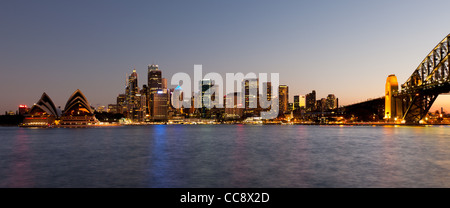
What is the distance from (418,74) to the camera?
347ft

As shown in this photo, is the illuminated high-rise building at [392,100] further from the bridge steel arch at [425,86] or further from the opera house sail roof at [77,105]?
the opera house sail roof at [77,105]

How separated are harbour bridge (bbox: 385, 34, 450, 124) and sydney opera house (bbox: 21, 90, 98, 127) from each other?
4862 inches

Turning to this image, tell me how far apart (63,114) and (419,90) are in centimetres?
14654

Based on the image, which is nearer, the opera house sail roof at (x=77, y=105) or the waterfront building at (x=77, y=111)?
the opera house sail roof at (x=77, y=105)

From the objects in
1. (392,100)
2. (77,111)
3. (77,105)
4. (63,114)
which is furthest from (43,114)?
(392,100)

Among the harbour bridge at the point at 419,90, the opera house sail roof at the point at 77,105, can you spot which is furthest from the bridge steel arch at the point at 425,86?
the opera house sail roof at the point at 77,105

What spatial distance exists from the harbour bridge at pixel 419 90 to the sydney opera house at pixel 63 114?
123 metres

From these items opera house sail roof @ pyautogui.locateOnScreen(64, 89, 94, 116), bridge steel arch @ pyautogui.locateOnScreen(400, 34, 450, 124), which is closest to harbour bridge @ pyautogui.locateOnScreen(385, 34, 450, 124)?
bridge steel arch @ pyautogui.locateOnScreen(400, 34, 450, 124)

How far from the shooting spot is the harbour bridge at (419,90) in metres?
93.4

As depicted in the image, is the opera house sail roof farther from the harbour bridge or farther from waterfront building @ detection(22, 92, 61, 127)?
the harbour bridge

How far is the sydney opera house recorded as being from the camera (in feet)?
513
